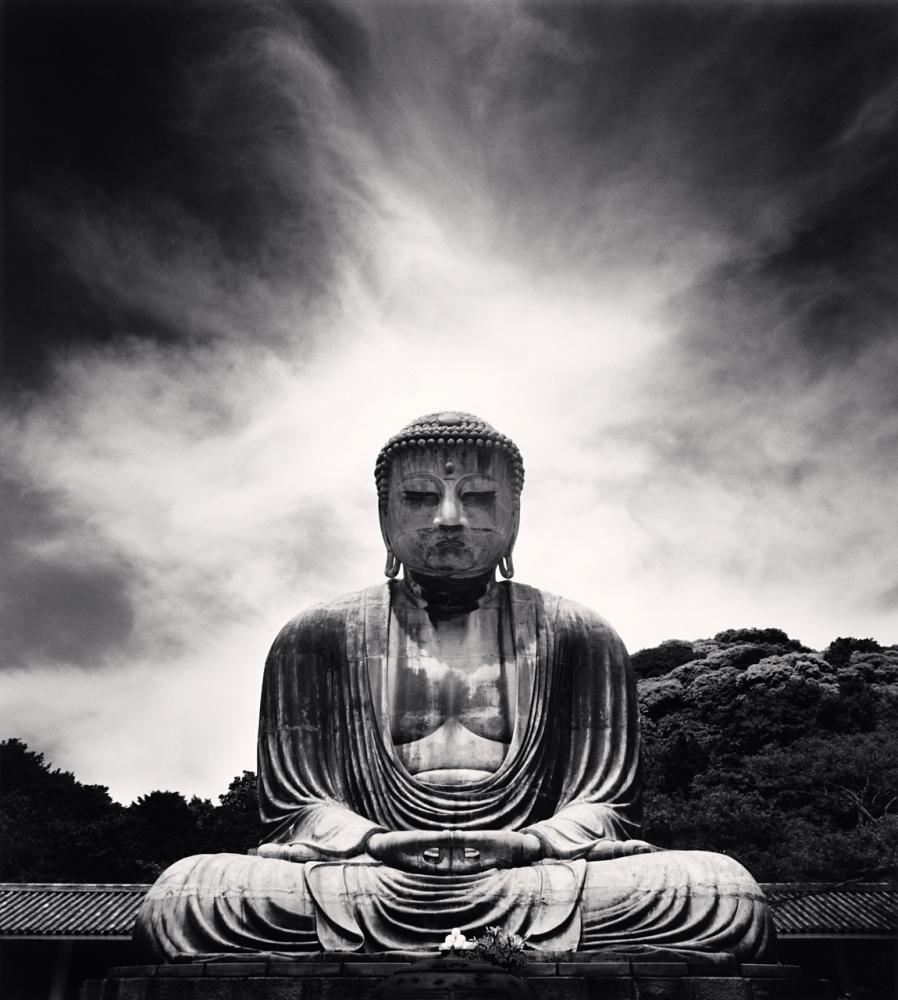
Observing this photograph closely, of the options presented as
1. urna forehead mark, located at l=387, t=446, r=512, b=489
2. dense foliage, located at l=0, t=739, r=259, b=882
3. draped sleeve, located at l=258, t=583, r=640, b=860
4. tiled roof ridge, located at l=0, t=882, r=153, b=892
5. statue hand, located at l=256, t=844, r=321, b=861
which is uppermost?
dense foliage, located at l=0, t=739, r=259, b=882

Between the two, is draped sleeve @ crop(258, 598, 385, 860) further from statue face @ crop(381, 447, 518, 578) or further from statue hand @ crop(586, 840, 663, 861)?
statue hand @ crop(586, 840, 663, 861)

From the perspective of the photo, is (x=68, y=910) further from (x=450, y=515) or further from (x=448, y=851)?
(x=448, y=851)

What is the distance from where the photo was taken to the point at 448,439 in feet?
29.2

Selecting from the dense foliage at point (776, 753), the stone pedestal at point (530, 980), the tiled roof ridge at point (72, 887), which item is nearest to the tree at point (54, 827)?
the tiled roof ridge at point (72, 887)

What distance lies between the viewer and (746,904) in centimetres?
654

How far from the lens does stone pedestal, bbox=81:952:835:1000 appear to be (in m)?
6.04

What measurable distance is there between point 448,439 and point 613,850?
3201mm

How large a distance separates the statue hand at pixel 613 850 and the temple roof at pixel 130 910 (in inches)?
549

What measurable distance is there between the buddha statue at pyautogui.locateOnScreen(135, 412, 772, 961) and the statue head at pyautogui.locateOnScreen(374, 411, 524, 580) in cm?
1

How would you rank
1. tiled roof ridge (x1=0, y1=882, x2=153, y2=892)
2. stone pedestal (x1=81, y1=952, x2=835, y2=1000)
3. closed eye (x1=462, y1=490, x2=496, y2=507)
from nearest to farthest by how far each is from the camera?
stone pedestal (x1=81, y1=952, x2=835, y2=1000), closed eye (x1=462, y1=490, x2=496, y2=507), tiled roof ridge (x1=0, y1=882, x2=153, y2=892)

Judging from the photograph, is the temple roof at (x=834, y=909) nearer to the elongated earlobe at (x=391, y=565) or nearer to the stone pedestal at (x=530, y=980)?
the elongated earlobe at (x=391, y=565)

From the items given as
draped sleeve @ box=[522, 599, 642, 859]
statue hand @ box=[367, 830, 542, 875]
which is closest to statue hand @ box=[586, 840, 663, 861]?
draped sleeve @ box=[522, 599, 642, 859]

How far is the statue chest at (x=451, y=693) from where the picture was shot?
8.34 m

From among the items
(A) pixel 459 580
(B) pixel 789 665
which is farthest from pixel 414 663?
(B) pixel 789 665
